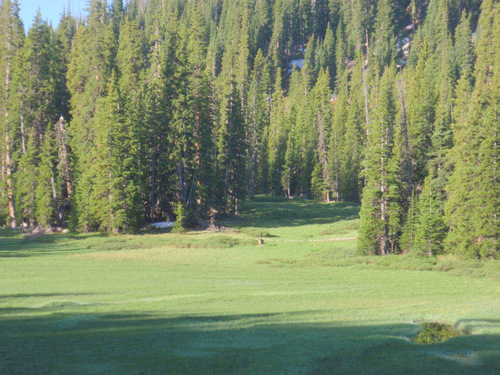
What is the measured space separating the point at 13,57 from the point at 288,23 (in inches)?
4233

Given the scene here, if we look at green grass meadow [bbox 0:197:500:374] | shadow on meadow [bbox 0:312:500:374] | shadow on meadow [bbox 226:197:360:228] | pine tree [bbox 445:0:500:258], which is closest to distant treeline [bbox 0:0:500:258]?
pine tree [bbox 445:0:500:258]

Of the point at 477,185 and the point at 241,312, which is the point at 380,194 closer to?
the point at 477,185

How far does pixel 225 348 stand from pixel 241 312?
389cm

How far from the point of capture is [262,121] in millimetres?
89812

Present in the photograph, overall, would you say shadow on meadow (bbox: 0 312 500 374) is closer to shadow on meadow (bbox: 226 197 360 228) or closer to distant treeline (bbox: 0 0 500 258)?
distant treeline (bbox: 0 0 500 258)

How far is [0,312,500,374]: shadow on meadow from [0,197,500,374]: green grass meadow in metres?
0.03

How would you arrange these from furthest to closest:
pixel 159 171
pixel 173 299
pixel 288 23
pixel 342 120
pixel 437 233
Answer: pixel 288 23 → pixel 342 120 → pixel 159 171 → pixel 437 233 → pixel 173 299

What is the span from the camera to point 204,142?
2008 inches

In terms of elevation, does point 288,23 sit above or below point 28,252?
above

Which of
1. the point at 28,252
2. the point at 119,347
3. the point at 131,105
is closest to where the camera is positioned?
the point at 119,347

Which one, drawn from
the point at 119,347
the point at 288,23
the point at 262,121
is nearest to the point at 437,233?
the point at 119,347

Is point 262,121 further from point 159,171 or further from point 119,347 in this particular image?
point 119,347

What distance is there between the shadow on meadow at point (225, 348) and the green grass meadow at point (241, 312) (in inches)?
1.2

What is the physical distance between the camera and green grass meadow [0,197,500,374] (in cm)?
1005
